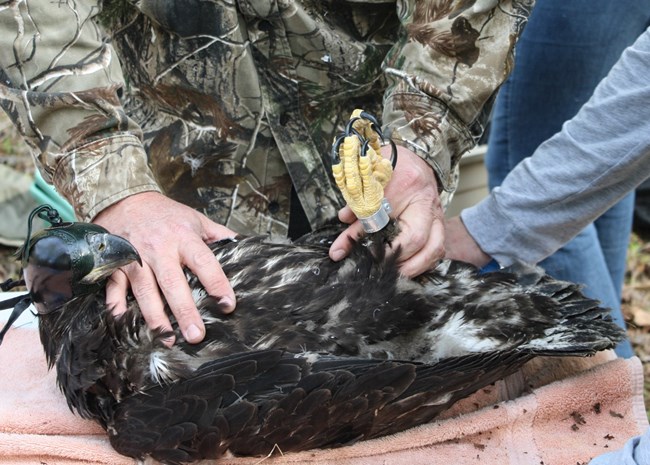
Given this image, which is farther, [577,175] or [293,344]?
[577,175]

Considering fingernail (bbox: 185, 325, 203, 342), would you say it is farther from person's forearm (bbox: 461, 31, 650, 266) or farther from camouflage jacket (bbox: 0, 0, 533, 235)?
person's forearm (bbox: 461, 31, 650, 266)

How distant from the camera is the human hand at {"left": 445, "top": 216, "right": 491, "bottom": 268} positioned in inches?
109

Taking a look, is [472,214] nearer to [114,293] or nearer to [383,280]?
[383,280]

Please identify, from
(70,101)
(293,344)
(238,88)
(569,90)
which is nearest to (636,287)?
(569,90)

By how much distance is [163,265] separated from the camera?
210 cm

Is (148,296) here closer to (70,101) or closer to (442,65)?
(70,101)

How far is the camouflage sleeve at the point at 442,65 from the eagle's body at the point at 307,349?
1.38ft

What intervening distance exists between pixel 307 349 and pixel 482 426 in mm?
526

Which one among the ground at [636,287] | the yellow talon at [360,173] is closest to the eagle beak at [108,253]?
the yellow talon at [360,173]

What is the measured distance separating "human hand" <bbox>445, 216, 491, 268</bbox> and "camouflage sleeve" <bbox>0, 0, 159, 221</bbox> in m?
1.10

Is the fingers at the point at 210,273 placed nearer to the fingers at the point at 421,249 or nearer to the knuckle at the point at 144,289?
the knuckle at the point at 144,289

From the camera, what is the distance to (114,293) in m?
2.13

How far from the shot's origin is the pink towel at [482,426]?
79.5 inches

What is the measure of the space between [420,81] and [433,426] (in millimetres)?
1054
